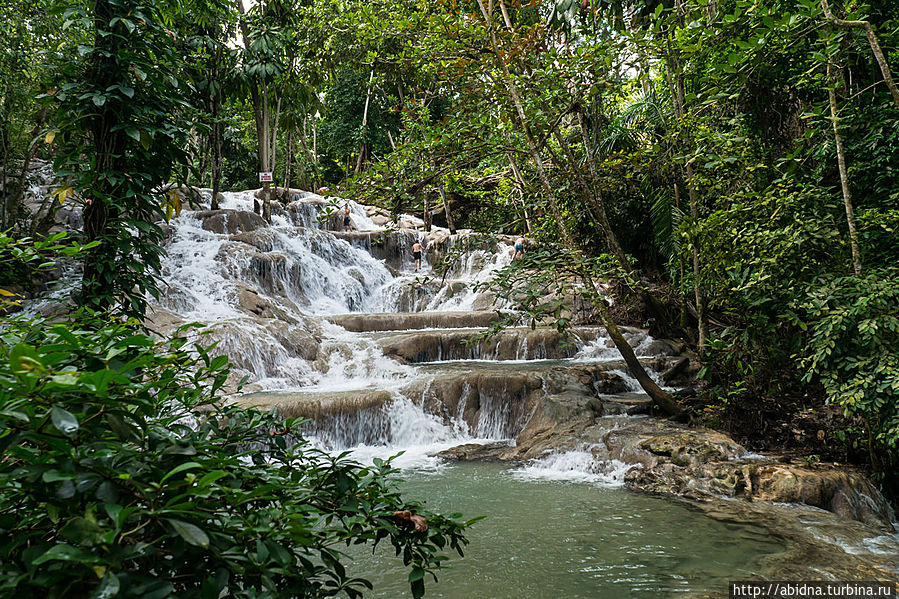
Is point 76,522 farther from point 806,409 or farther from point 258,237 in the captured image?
point 258,237

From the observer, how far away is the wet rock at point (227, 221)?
Answer: 55.6 feet

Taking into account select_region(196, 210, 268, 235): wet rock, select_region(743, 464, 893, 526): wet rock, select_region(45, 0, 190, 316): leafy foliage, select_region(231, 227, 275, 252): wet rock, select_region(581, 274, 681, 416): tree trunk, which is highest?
select_region(196, 210, 268, 235): wet rock

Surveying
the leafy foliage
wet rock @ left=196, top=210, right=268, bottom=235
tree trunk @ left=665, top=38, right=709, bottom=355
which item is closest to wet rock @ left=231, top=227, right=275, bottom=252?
wet rock @ left=196, top=210, right=268, bottom=235

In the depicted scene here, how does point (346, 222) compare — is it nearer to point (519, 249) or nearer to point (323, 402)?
point (519, 249)

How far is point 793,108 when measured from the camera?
21.0 ft

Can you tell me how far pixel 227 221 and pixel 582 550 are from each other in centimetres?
1598

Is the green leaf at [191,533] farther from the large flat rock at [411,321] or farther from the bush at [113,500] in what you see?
the large flat rock at [411,321]

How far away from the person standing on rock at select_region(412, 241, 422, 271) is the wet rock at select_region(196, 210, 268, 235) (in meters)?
5.19

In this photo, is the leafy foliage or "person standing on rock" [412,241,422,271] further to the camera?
"person standing on rock" [412,241,422,271]

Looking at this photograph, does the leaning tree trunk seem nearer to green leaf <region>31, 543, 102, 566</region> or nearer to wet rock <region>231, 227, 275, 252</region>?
green leaf <region>31, 543, 102, 566</region>

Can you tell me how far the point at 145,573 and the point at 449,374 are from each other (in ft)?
25.6

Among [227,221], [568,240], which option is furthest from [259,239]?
[568,240]

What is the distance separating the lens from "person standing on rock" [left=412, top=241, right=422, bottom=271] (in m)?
18.0

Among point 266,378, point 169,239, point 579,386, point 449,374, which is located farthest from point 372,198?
point 169,239
